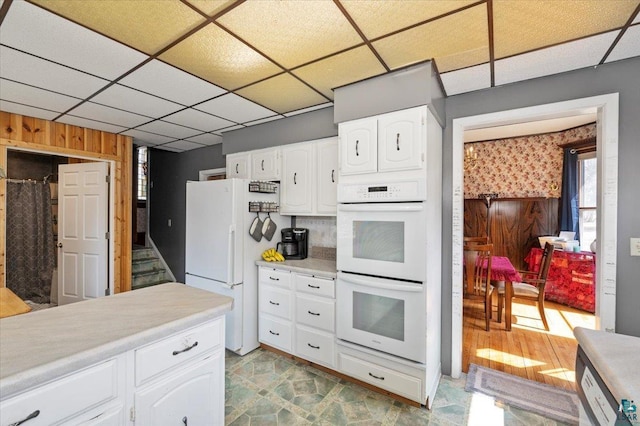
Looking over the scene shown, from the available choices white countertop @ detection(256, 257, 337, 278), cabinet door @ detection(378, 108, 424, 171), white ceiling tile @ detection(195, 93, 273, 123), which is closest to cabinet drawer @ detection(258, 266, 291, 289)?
white countertop @ detection(256, 257, 337, 278)

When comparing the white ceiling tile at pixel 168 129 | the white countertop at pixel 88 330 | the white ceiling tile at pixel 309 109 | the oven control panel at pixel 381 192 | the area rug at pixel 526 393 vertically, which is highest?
the white ceiling tile at pixel 309 109

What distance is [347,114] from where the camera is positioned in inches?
91.5

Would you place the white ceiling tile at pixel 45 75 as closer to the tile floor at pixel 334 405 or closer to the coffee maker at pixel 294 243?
the coffee maker at pixel 294 243

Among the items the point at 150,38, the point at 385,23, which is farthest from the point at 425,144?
the point at 150,38

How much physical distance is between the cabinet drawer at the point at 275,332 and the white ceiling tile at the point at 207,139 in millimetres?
2543

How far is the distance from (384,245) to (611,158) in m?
1.62

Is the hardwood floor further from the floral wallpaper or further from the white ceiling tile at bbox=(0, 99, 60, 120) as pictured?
the white ceiling tile at bbox=(0, 99, 60, 120)

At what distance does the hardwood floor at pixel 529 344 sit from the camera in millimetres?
2514

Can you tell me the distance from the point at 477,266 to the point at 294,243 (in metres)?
2.22

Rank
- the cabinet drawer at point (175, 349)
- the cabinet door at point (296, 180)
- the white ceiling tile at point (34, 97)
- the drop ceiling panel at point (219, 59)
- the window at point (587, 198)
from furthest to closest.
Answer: the window at point (587, 198), the cabinet door at point (296, 180), the white ceiling tile at point (34, 97), the drop ceiling panel at point (219, 59), the cabinet drawer at point (175, 349)

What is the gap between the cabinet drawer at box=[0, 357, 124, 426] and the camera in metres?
0.86

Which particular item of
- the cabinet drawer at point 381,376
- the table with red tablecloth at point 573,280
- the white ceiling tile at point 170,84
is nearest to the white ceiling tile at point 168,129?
the white ceiling tile at point 170,84

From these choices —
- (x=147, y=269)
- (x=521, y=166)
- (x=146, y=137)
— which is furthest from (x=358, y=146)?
(x=147, y=269)

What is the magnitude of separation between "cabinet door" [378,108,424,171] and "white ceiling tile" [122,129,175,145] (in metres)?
3.26
